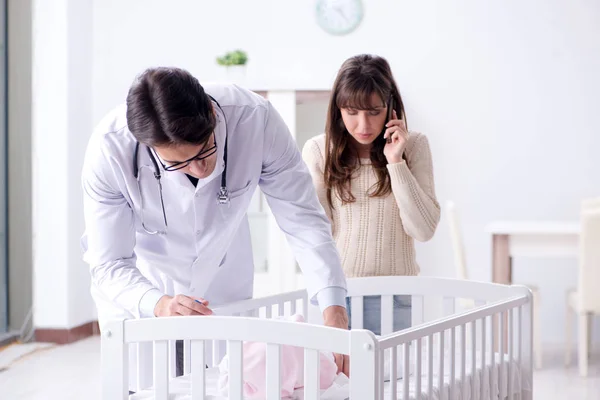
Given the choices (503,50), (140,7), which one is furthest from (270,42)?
(503,50)

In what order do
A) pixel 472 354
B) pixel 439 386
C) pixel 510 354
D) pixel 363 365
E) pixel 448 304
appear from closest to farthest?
pixel 363 365 < pixel 439 386 < pixel 472 354 < pixel 510 354 < pixel 448 304

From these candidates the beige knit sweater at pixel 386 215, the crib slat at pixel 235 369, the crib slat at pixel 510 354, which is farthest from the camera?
the beige knit sweater at pixel 386 215

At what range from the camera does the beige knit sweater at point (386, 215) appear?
80.2 inches

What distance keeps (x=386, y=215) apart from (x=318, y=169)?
20cm

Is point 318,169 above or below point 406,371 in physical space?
above

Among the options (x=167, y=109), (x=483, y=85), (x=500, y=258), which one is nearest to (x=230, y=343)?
(x=167, y=109)

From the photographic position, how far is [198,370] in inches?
56.4

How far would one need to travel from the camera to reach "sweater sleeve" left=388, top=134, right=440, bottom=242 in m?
2.02

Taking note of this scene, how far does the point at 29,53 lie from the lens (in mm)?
4238

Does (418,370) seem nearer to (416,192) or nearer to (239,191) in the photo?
(239,191)

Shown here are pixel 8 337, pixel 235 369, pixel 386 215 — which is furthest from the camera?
pixel 8 337

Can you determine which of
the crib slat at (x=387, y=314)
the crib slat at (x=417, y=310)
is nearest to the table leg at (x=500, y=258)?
the crib slat at (x=417, y=310)

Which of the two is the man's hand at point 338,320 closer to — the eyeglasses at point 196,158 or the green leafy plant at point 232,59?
the eyeglasses at point 196,158

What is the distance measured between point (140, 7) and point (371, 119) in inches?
115
